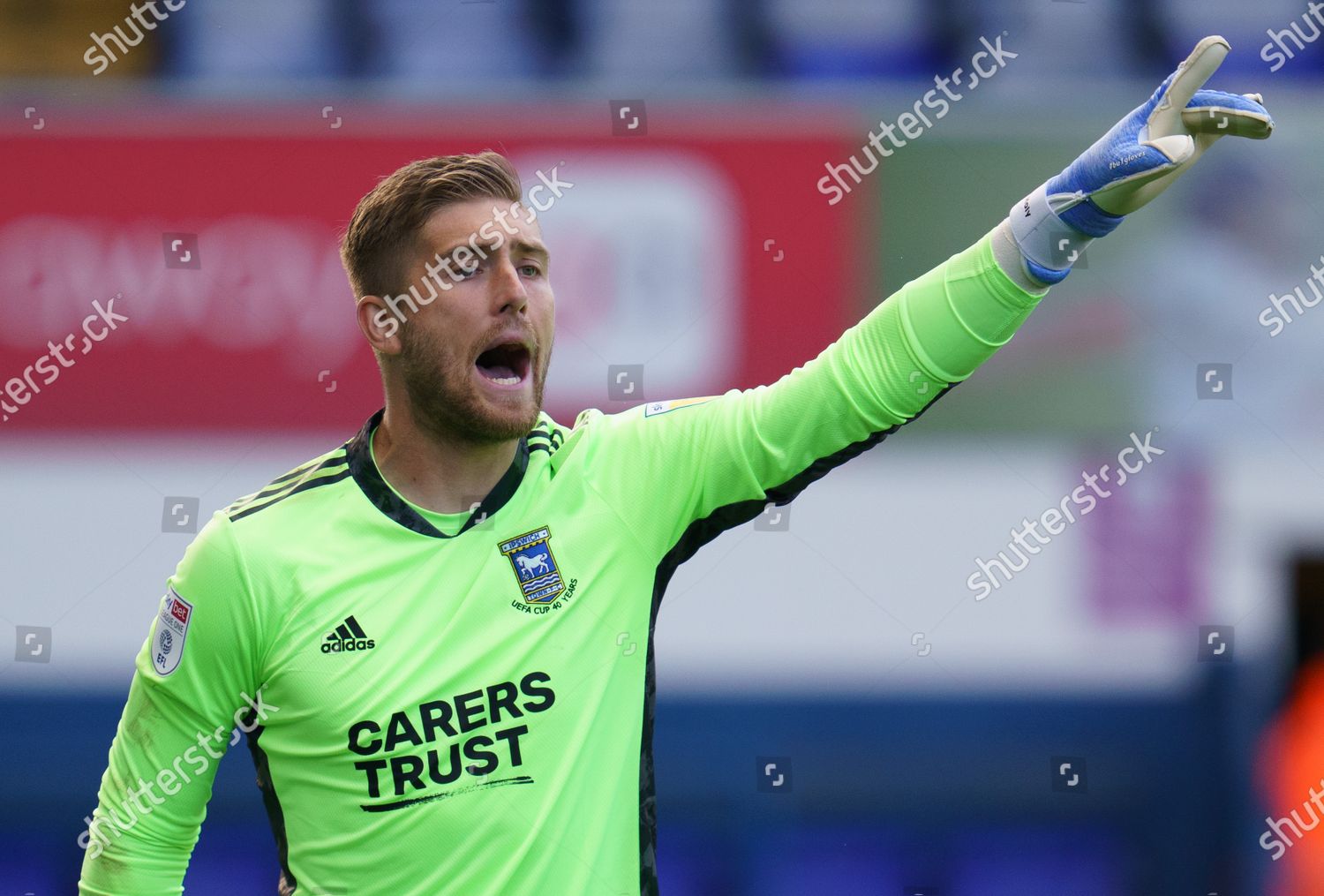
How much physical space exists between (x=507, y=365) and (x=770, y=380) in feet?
8.83

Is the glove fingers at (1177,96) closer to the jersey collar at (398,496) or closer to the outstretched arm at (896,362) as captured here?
the outstretched arm at (896,362)

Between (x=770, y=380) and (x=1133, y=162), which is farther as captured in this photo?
(x=770, y=380)

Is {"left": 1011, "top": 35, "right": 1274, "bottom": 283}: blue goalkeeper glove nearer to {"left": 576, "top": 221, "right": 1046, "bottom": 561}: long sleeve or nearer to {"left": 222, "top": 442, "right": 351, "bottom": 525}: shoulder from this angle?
{"left": 576, "top": 221, "right": 1046, "bottom": 561}: long sleeve

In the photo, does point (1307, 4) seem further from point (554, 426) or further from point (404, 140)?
point (554, 426)

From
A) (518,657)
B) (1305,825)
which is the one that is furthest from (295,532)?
(1305,825)

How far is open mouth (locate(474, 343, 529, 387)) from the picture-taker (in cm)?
201

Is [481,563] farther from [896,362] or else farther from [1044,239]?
[1044,239]

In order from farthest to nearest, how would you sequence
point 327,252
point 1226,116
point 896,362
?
point 327,252 → point 896,362 → point 1226,116

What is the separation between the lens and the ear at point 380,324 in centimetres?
209

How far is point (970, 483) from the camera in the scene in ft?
16.0

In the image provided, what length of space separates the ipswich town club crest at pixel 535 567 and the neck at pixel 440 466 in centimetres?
9

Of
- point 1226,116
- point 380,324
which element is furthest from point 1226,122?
point 380,324

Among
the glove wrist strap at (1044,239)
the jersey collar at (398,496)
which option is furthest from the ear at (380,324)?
the glove wrist strap at (1044,239)

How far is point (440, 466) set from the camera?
204 cm
